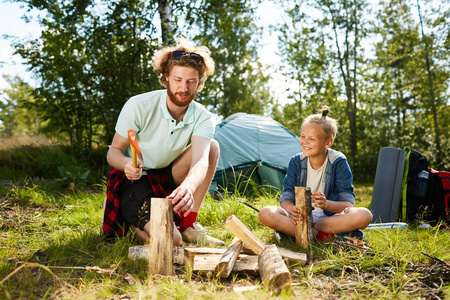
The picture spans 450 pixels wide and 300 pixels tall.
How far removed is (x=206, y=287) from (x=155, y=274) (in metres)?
0.33

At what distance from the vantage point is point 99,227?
10.0 ft

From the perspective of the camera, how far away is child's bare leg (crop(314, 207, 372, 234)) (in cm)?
260

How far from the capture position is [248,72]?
1914cm

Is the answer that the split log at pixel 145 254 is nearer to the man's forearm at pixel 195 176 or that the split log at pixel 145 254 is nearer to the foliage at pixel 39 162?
the man's forearm at pixel 195 176

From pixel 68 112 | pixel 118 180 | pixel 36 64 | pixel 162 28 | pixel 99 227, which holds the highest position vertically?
pixel 162 28

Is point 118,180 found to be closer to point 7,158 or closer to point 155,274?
point 155,274

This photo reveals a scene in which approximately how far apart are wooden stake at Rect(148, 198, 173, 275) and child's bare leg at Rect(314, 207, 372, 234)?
1.34 metres

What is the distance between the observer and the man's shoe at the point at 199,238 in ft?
8.67

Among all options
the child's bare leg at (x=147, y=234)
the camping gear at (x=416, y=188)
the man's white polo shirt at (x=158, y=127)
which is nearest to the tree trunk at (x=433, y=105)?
the camping gear at (x=416, y=188)

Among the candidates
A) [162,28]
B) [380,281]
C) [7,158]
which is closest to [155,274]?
[380,281]

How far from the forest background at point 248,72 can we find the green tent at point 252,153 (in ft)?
5.37

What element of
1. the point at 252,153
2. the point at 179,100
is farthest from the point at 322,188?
the point at 252,153

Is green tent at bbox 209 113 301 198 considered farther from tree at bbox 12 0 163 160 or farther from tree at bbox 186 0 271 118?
tree at bbox 186 0 271 118

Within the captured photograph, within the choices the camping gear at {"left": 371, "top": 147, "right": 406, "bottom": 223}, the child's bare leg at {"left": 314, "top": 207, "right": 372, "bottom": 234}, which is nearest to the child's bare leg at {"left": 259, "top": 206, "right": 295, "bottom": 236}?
the child's bare leg at {"left": 314, "top": 207, "right": 372, "bottom": 234}
